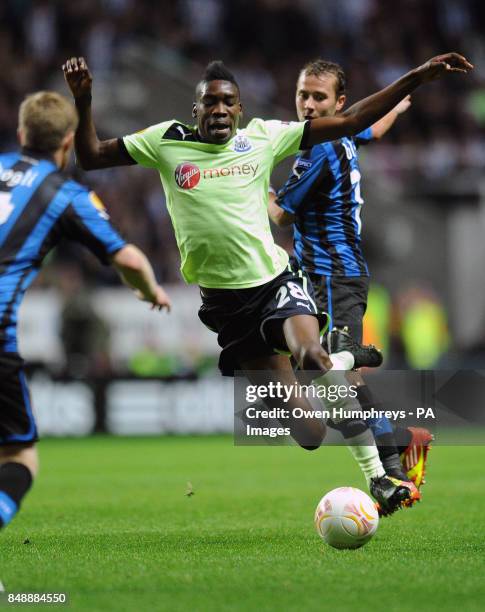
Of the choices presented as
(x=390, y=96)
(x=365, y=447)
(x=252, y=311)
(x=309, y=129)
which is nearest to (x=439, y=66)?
(x=390, y=96)

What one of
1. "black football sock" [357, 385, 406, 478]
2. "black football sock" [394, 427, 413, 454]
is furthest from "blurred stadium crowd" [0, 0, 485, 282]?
"black football sock" [357, 385, 406, 478]

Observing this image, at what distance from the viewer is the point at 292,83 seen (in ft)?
71.4

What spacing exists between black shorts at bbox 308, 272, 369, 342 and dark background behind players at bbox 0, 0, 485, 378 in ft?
36.9

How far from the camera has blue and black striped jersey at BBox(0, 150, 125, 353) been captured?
4.81m

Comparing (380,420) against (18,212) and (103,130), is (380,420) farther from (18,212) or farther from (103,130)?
(103,130)

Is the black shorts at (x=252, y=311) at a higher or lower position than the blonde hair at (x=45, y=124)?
lower

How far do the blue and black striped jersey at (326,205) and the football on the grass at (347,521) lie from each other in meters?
1.63

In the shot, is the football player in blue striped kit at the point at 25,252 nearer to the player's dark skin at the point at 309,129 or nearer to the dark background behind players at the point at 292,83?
the player's dark skin at the point at 309,129

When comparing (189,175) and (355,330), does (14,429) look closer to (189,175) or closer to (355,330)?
(189,175)

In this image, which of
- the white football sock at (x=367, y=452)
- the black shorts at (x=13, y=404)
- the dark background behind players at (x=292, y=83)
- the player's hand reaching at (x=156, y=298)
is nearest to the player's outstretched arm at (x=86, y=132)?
the player's hand reaching at (x=156, y=298)

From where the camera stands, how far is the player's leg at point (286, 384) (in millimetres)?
6684

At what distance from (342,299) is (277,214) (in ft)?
2.11

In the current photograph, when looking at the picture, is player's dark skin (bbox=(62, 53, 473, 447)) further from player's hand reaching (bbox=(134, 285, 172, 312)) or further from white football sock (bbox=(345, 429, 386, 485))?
player's hand reaching (bbox=(134, 285, 172, 312))

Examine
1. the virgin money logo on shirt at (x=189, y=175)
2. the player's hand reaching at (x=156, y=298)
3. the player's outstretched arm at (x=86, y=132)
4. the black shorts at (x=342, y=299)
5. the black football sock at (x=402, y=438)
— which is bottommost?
the black football sock at (x=402, y=438)
